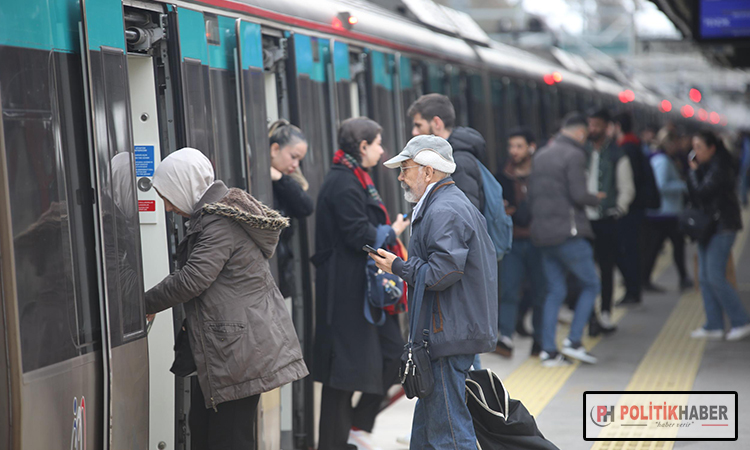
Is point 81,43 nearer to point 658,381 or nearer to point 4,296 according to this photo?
point 4,296

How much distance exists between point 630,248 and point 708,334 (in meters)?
1.57

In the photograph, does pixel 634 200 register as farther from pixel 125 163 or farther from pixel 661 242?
pixel 125 163

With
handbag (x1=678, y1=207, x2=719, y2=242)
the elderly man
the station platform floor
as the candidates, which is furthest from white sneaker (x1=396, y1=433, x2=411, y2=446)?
handbag (x1=678, y1=207, x2=719, y2=242)

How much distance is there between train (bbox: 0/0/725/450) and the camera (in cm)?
360

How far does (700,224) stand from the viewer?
8938mm

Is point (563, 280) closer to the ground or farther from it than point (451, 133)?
closer to the ground

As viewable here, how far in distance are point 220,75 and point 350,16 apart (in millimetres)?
1947

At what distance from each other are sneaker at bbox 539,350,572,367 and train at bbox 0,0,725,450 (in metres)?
2.17

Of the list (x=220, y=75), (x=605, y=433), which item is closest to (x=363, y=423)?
(x=605, y=433)

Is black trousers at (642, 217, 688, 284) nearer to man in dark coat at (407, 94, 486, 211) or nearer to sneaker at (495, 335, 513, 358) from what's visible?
sneaker at (495, 335, 513, 358)

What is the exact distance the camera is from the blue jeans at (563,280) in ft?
27.0

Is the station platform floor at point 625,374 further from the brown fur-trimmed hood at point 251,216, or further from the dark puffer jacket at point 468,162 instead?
the brown fur-trimmed hood at point 251,216

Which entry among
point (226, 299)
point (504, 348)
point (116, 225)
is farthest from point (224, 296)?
point (504, 348)

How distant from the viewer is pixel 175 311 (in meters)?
4.82
